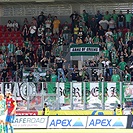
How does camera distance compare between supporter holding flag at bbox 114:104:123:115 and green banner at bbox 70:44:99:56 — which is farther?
green banner at bbox 70:44:99:56

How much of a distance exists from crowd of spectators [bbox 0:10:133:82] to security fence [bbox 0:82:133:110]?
167cm

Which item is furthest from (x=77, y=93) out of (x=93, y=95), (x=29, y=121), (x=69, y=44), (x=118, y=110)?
(x=69, y=44)

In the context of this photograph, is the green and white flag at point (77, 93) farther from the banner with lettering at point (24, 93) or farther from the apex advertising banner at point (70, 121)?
the apex advertising banner at point (70, 121)

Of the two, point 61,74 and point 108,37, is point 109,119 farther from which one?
point 108,37

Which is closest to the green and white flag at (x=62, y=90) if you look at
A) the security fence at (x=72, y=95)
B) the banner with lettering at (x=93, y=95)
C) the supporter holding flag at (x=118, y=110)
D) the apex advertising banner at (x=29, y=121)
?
the security fence at (x=72, y=95)

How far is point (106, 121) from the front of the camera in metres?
26.5

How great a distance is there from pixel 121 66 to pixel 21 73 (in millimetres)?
5641

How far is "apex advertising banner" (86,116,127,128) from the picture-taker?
86.9 feet

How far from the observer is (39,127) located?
27.3 m

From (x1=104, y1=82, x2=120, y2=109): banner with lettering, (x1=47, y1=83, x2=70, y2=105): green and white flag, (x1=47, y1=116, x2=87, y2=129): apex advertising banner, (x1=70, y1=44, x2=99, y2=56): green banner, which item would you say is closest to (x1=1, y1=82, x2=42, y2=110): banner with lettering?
(x1=47, y1=83, x2=70, y2=105): green and white flag

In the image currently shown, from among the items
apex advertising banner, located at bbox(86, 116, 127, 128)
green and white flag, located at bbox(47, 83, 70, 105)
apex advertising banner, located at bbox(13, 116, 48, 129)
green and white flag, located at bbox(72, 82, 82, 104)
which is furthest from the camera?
green and white flag, located at bbox(47, 83, 70, 105)

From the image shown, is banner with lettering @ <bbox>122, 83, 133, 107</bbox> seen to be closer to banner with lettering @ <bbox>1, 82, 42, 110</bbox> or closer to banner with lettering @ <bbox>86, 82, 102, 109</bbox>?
banner with lettering @ <bbox>86, 82, 102, 109</bbox>

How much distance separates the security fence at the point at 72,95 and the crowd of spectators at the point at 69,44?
1671mm

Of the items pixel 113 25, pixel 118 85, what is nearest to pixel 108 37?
pixel 113 25
